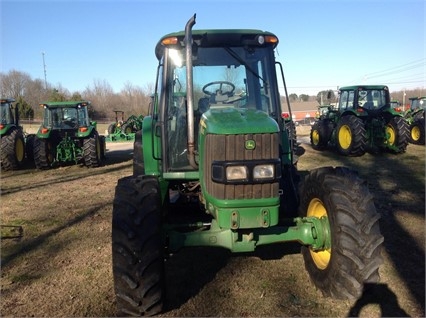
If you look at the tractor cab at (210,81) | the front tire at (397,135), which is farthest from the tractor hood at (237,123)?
the front tire at (397,135)

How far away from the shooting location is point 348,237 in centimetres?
330

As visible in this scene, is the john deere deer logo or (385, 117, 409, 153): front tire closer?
the john deere deer logo

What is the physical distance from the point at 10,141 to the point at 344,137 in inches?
406

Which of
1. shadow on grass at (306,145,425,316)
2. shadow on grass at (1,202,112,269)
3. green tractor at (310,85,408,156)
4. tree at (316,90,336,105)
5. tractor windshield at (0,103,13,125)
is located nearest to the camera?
shadow on grass at (306,145,425,316)

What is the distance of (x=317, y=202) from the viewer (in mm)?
3781

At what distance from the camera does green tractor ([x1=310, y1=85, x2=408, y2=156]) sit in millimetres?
12648

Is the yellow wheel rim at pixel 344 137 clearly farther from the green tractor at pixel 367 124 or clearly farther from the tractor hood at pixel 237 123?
the tractor hood at pixel 237 123

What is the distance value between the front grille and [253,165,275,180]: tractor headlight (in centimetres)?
7

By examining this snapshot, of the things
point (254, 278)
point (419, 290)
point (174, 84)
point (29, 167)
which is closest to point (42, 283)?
point (254, 278)

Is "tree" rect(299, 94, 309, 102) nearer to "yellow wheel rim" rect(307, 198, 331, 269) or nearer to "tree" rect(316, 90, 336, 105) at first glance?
"tree" rect(316, 90, 336, 105)

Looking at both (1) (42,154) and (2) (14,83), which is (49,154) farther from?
→ (2) (14,83)

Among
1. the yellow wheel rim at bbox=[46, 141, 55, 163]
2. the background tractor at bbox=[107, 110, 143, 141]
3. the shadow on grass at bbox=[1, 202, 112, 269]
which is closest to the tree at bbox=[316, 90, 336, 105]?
the yellow wheel rim at bbox=[46, 141, 55, 163]

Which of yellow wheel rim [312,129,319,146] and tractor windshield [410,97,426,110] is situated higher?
tractor windshield [410,97,426,110]

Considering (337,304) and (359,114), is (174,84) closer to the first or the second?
(337,304)
